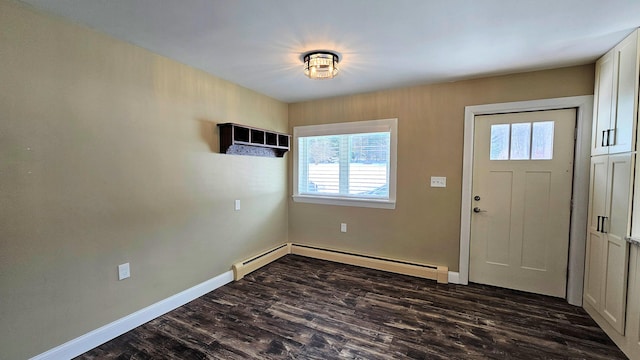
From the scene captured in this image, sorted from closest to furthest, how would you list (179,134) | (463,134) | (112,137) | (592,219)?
(112,137), (592,219), (179,134), (463,134)

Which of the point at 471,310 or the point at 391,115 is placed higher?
the point at 391,115

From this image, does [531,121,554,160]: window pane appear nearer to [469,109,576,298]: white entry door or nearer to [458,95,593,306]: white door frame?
[469,109,576,298]: white entry door

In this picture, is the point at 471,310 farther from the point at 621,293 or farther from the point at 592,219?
the point at 592,219

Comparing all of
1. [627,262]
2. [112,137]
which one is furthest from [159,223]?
[627,262]

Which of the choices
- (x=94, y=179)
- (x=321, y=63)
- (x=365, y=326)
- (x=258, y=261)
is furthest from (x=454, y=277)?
(x=94, y=179)

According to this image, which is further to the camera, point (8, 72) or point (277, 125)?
point (277, 125)

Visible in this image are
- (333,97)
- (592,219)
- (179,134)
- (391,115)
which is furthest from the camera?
(333,97)

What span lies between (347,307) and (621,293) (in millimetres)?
2130

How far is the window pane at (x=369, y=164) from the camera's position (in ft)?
11.7

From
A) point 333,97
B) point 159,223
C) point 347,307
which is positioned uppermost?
point 333,97

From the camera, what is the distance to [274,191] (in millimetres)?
3945

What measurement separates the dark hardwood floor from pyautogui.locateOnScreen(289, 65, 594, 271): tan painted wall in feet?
1.80

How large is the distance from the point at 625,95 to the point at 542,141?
75 cm

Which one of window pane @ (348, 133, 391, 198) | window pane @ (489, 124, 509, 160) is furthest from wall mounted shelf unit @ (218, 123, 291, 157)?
window pane @ (489, 124, 509, 160)
